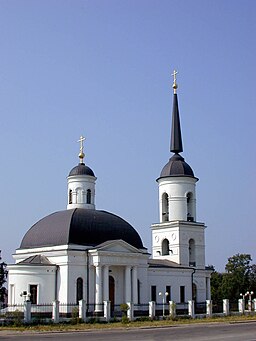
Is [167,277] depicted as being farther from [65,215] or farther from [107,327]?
[107,327]

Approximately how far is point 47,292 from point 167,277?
10.4m

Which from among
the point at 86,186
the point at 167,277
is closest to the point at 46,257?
the point at 86,186

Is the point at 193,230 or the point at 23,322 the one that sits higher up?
the point at 193,230

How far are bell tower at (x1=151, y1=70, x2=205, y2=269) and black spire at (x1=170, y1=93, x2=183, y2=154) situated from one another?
8 centimetres

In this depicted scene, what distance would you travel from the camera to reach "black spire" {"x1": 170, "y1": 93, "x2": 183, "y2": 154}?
52.4 m

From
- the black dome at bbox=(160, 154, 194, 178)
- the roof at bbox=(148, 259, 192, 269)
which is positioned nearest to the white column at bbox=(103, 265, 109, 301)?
the roof at bbox=(148, 259, 192, 269)

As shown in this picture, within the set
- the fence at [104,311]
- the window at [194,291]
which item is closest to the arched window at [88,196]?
the fence at [104,311]

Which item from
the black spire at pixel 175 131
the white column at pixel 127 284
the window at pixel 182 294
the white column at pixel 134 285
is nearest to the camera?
the white column at pixel 127 284

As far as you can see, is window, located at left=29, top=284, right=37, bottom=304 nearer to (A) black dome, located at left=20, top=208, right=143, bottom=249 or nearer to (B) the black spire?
(A) black dome, located at left=20, top=208, right=143, bottom=249

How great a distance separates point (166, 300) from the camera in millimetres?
47719

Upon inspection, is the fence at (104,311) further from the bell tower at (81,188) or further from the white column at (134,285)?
the bell tower at (81,188)

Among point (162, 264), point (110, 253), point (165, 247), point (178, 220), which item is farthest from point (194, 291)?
point (110, 253)

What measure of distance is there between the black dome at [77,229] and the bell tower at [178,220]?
5.06m

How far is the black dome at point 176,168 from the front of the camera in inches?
2007
